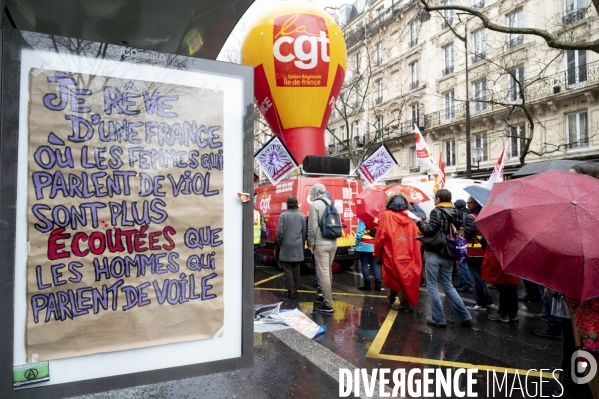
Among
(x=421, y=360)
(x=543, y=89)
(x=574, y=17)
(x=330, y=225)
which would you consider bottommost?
(x=421, y=360)

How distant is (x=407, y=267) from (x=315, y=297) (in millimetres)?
1996

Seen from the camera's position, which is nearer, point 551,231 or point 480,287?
point 551,231

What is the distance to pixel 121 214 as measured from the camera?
2301mm

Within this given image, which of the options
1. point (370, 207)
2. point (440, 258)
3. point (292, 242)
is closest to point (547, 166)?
point (440, 258)

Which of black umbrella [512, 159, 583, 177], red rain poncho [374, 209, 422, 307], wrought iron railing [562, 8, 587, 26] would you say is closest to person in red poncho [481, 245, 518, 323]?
red rain poncho [374, 209, 422, 307]

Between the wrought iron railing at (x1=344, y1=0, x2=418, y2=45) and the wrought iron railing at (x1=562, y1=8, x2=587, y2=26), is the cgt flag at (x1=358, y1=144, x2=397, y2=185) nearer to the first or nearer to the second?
the wrought iron railing at (x1=344, y1=0, x2=418, y2=45)

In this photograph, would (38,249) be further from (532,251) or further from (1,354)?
(532,251)

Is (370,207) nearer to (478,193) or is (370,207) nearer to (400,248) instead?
(400,248)

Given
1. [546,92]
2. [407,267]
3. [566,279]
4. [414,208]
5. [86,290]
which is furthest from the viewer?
[546,92]

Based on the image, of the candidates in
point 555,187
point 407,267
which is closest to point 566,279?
point 555,187

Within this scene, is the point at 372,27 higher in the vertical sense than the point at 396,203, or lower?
higher

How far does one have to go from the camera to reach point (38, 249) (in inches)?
82.4

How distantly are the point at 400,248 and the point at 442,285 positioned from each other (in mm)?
Answer: 867

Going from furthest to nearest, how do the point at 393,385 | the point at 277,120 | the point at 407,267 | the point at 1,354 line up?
the point at 277,120, the point at 407,267, the point at 393,385, the point at 1,354
